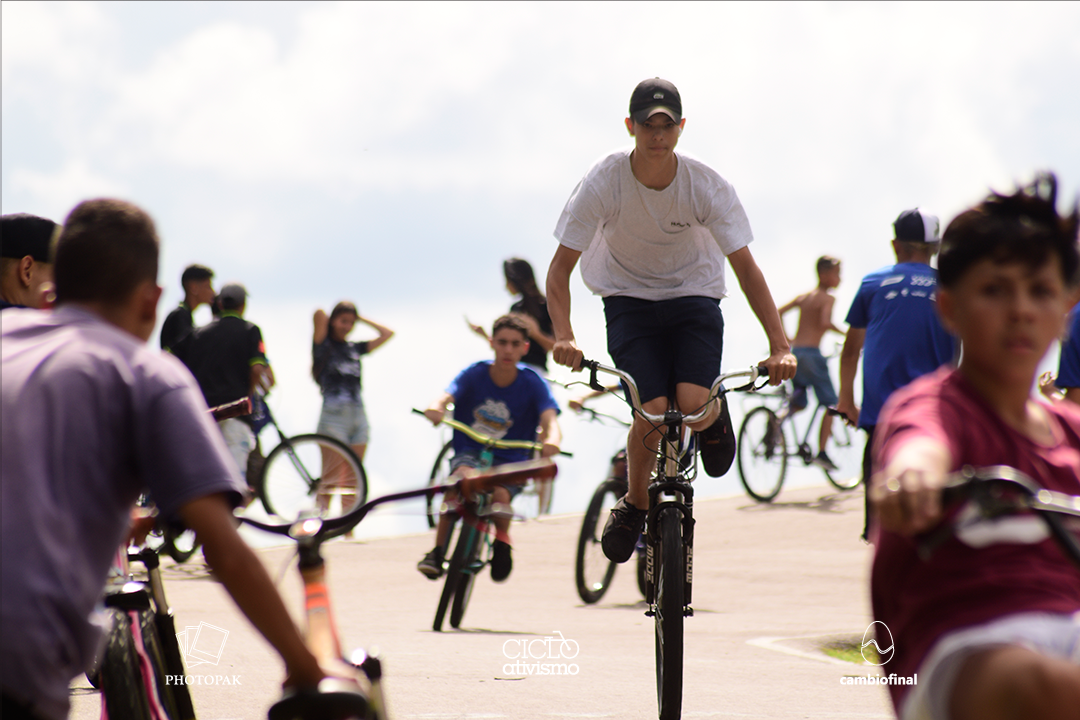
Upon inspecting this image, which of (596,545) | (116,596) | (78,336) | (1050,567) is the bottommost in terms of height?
(596,545)

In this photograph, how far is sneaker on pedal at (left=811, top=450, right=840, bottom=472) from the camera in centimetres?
1412

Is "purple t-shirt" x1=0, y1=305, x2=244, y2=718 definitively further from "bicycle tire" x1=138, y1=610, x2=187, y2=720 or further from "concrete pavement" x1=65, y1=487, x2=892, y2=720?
"bicycle tire" x1=138, y1=610, x2=187, y2=720

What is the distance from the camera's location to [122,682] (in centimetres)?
307

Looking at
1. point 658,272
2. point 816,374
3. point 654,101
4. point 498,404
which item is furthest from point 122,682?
point 816,374

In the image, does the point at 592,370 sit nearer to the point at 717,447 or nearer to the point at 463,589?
the point at 717,447

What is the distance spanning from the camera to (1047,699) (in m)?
1.88

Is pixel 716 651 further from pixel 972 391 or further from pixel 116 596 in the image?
pixel 972 391

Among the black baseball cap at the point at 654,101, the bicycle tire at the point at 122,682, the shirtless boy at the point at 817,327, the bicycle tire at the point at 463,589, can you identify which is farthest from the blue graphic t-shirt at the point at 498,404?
the shirtless boy at the point at 817,327

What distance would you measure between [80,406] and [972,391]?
1561 mm

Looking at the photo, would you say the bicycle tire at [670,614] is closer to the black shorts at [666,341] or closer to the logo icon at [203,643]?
the black shorts at [666,341]

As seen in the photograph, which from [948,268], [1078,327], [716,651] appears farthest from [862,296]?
[948,268]

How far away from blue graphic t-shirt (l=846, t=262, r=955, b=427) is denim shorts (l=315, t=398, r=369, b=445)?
5530mm

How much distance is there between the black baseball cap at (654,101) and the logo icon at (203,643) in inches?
131

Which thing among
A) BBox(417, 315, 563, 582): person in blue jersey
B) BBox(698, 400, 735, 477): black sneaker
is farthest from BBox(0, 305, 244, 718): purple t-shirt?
BBox(417, 315, 563, 582): person in blue jersey
